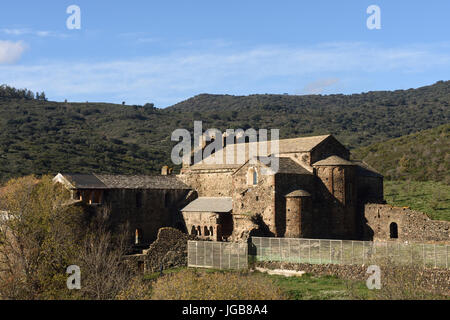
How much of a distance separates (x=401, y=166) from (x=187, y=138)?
3898cm

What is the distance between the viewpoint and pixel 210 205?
48.3 metres

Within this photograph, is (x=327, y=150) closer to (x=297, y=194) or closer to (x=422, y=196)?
(x=297, y=194)

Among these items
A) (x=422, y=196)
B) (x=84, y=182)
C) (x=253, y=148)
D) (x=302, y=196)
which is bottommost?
(x=422, y=196)

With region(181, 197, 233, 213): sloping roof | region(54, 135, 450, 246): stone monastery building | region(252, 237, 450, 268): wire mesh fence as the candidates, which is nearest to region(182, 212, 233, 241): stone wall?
Answer: region(54, 135, 450, 246): stone monastery building

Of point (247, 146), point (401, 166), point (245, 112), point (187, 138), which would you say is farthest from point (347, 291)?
point (245, 112)

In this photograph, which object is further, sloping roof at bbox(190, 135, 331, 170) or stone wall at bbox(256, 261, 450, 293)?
sloping roof at bbox(190, 135, 331, 170)

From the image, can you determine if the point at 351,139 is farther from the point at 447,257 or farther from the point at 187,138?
the point at 447,257

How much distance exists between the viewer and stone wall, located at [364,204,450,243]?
38.1 meters

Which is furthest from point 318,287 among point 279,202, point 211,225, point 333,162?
point 211,225

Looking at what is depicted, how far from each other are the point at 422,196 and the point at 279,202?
23.7 meters

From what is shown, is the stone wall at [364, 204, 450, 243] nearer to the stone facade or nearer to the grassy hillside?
the stone facade

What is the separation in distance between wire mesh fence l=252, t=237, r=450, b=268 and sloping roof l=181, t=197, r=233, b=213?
8039 mm

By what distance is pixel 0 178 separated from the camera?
213 feet
